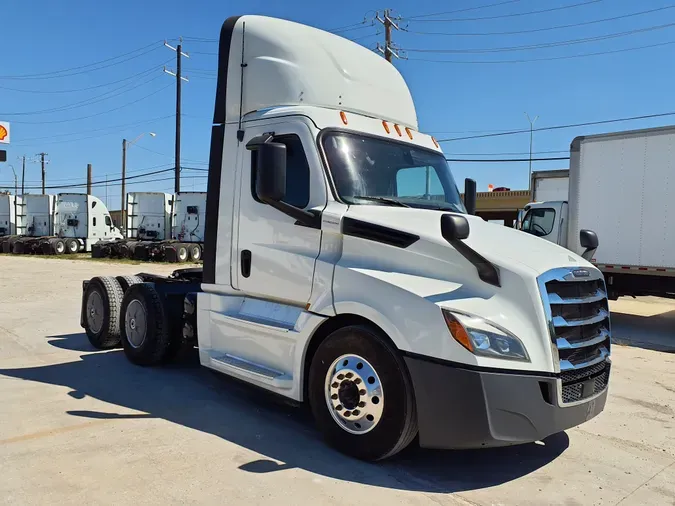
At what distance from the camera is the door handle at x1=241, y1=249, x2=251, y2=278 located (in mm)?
5000

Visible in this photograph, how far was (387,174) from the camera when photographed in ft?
15.8

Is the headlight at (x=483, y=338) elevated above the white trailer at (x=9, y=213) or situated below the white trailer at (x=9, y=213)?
below

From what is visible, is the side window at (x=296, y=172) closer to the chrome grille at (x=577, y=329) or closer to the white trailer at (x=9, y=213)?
the chrome grille at (x=577, y=329)

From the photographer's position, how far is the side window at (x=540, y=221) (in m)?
13.2

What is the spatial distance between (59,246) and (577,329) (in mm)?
35087

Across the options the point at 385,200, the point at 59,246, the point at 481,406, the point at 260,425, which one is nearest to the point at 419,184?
the point at 385,200

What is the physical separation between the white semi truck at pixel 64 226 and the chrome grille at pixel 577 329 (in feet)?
113

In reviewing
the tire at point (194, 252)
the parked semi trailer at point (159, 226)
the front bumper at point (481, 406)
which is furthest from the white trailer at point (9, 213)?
the front bumper at point (481, 406)

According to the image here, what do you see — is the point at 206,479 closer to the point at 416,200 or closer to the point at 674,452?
the point at 416,200

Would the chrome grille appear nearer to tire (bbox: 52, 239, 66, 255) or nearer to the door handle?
the door handle

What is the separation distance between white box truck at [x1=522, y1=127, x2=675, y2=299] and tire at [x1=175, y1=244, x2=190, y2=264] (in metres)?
21.7

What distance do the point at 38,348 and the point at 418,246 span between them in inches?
246

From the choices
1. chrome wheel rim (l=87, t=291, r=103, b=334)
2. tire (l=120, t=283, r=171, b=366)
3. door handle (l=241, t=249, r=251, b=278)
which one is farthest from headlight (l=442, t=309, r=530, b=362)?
chrome wheel rim (l=87, t=291, r=103, b=334)

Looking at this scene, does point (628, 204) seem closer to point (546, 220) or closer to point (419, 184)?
point (546, 220)
